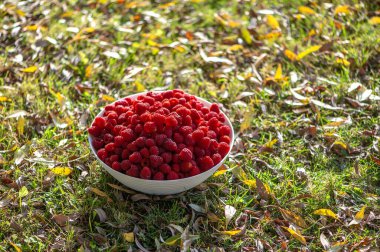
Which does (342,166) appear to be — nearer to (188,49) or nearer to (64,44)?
(188,49)

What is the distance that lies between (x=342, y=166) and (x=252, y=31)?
138 centimetres

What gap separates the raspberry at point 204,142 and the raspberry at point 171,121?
0.46 ft

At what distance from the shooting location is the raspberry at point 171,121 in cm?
229

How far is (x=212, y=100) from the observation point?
10.3 ft

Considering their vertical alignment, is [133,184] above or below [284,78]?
above

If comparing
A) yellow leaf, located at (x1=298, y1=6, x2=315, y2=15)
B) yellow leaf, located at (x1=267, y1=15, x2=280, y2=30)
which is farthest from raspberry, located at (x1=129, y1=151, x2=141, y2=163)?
yellow leaf, located at (x1=298, y1=6, x2=315, y2=15)

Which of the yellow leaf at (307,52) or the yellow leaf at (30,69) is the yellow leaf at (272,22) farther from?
the yellow leaf at (30,69)

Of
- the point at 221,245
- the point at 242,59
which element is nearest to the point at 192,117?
the point at 221,245

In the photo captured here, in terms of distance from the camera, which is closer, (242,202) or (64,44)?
(242,202)

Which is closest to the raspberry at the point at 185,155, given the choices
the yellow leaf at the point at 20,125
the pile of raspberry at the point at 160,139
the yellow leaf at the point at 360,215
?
the pile of raspberry at the point at 160,139

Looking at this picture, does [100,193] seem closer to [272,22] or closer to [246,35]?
[246,35]

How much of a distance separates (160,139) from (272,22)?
1.88 metres

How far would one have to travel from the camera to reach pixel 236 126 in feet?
9.70

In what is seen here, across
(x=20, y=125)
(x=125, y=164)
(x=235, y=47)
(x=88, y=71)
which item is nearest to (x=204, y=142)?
(x=125, y=164)
